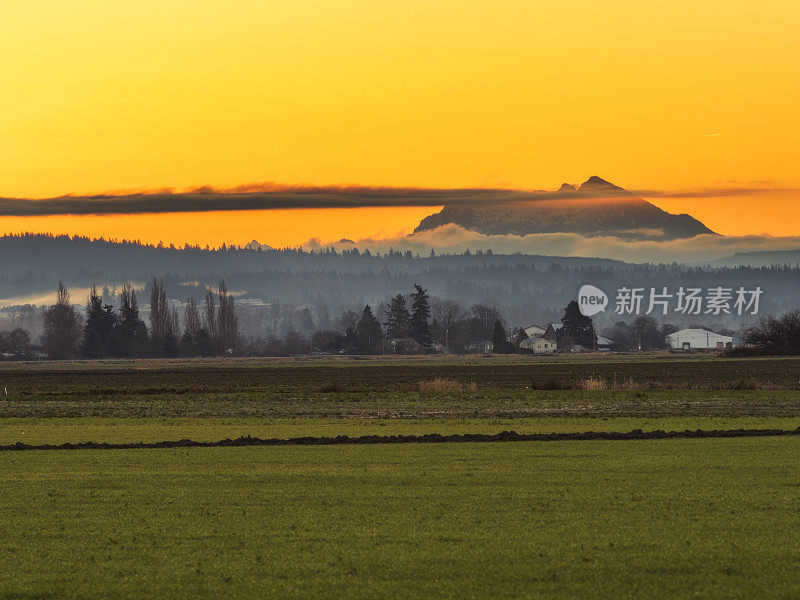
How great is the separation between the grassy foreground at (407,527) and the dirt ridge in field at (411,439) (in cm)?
557

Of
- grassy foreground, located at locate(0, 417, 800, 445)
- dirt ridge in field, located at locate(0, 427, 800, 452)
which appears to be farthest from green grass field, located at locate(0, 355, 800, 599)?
dirt ridge in field, located at locate(0, 427, 800, 452)

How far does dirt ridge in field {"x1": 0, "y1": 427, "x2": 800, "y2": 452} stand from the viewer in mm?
34281

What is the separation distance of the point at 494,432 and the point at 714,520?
20.7 metres

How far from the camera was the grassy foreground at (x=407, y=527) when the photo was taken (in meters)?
14.3

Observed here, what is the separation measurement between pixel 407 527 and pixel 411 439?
17549 millimetres

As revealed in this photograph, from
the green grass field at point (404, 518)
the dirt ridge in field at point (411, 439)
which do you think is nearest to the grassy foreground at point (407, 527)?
the green grass field at point (404, 518)

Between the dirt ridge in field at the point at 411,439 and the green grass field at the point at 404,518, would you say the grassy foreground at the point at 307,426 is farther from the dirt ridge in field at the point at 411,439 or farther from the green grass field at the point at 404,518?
the dirt ridge in field at the point at 411,439

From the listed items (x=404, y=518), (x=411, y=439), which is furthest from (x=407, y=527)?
(x=411, y=439)

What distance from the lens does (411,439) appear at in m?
35.6

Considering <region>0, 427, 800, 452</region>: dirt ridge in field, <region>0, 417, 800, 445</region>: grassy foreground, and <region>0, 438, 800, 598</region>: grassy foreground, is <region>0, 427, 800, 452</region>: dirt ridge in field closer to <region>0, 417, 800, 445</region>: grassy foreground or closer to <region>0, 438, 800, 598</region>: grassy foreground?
<region>0, 417, 800, 445</region>: grassy foreground

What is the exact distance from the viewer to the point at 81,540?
1738 centimetres

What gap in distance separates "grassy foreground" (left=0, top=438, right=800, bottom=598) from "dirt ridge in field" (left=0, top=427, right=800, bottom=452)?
18.3ft

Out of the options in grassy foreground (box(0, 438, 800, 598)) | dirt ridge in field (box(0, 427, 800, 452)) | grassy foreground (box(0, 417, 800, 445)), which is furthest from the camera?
grassy foreground (box(0, 417, 800, 445))

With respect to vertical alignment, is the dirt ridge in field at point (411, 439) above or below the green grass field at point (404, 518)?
below
